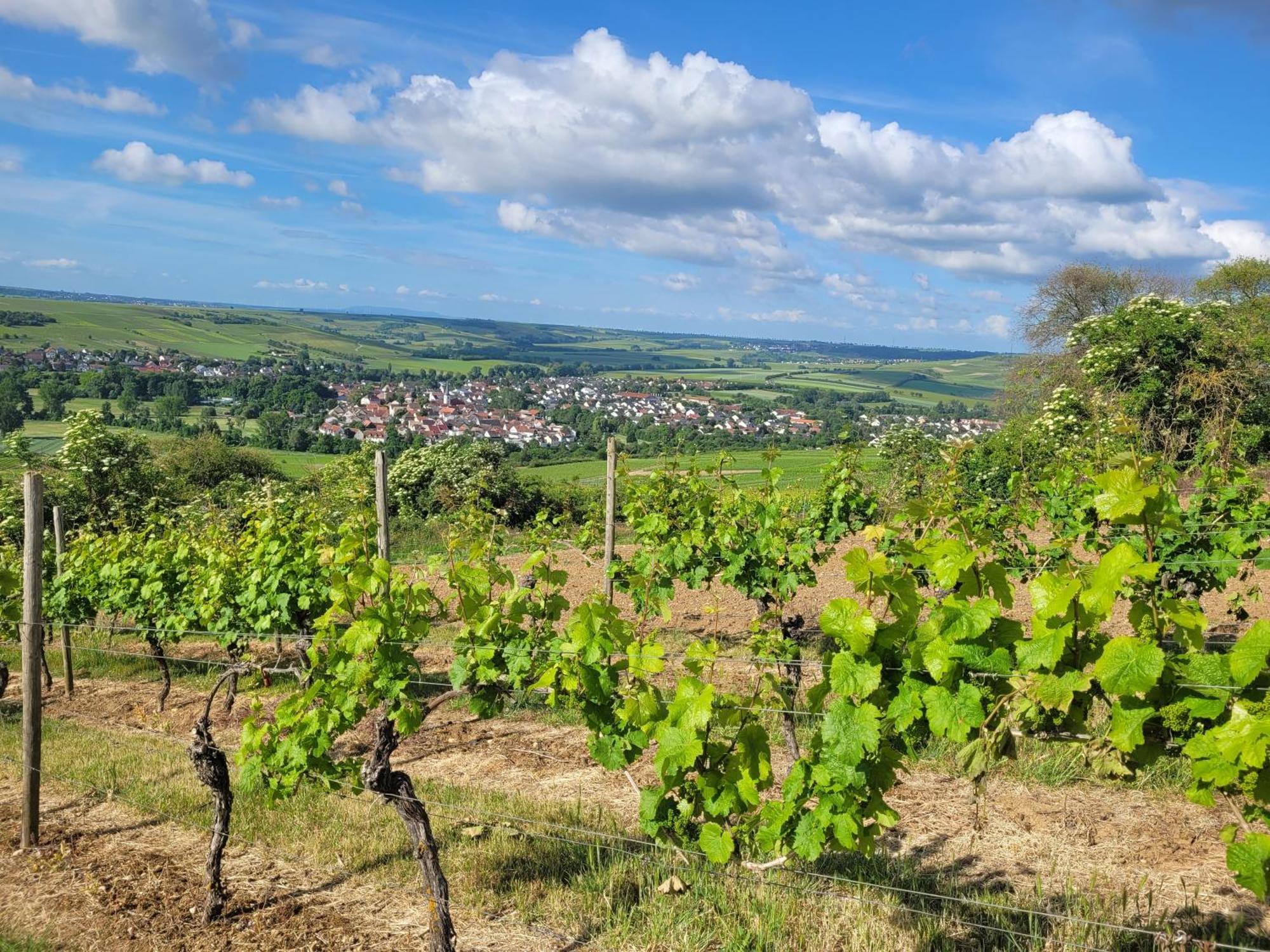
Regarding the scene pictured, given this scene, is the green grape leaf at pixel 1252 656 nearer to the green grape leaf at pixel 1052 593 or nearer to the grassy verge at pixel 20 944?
the green grape leaf at pixel 1052 593

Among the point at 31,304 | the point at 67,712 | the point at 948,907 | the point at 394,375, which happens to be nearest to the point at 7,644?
the point at 67,712

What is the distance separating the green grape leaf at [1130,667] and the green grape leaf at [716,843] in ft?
4.77

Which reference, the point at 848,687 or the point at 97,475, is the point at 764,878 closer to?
the point at 848,687

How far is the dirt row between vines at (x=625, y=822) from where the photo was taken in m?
4.21

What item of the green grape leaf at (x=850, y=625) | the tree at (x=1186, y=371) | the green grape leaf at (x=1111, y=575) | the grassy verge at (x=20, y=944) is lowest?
the grassy verge at (x=20, y=944)

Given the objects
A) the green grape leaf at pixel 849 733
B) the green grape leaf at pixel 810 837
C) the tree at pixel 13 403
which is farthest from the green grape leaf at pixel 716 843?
the tree at pixel 13 403

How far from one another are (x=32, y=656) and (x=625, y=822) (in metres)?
3.88

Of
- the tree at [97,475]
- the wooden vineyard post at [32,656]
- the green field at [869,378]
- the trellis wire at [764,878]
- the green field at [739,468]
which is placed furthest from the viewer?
the green field at [869,378]

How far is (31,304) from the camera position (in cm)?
13288

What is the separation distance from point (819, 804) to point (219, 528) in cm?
927

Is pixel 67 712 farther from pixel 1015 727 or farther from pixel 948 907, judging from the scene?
pixel 1015 727

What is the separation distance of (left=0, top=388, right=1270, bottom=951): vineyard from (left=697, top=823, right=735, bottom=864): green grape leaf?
1 centimetres

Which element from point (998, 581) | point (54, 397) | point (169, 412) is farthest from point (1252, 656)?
point (54, 397)

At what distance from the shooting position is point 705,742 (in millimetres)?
3232
